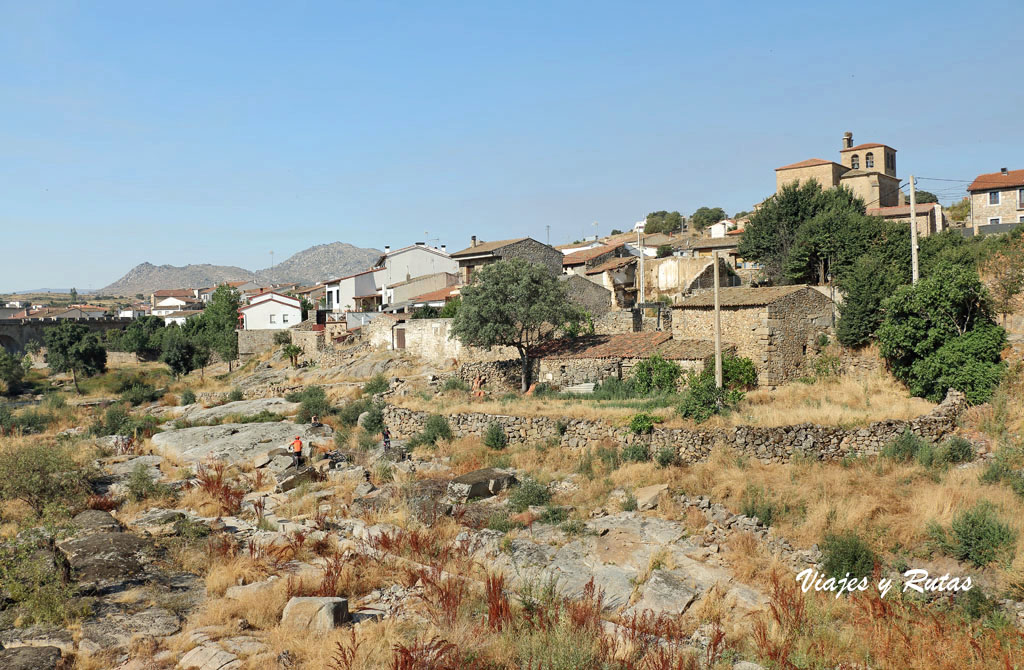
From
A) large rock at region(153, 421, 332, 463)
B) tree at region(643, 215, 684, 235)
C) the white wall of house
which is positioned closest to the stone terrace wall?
large rock at region(153, 421, 332, 463)

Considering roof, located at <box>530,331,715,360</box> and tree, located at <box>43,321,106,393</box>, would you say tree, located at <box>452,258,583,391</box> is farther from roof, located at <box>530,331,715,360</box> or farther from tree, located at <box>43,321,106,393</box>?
tree, located at <box>43,321,106,393</box>

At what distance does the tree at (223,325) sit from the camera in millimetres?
63844

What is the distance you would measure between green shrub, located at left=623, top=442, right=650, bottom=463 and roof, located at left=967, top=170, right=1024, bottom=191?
4488 centimetres

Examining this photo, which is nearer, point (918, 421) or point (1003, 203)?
point (918, 421)

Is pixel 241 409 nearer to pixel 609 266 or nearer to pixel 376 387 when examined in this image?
pixel 376 387

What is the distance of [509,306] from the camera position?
3097 centimetres

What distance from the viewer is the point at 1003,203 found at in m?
50.7

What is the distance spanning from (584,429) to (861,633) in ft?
40.3

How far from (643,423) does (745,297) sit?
888 cm

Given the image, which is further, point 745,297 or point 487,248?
point 487,248

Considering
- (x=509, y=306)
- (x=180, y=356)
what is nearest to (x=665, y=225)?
(x=180, y=356)

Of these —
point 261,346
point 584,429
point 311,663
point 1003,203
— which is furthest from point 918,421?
point 261,346

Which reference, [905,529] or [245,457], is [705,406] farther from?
[245,457]

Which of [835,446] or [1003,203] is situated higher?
[1003,203]
